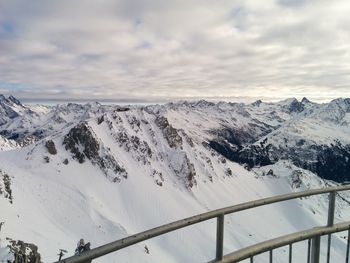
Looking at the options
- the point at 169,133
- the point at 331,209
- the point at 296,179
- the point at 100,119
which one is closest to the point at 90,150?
the point at 100,119

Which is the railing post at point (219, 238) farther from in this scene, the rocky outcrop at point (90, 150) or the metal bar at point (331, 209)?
the rocky outcrop at point (90, 150)

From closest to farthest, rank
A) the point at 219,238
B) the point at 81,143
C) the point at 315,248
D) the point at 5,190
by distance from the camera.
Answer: the point at 219,238 → the point at 315,248 → the point at 5,190 → the point at 81,143

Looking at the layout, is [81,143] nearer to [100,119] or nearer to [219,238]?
[100,119]

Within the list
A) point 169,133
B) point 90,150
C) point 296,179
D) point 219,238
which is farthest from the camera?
point 296,179

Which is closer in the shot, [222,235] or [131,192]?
[222,235]

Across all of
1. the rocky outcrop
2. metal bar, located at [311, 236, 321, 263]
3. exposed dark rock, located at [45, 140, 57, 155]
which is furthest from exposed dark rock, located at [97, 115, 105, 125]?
metal bar, located at [311, 236, 321, 263]

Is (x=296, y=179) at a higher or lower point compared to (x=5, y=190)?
lower
